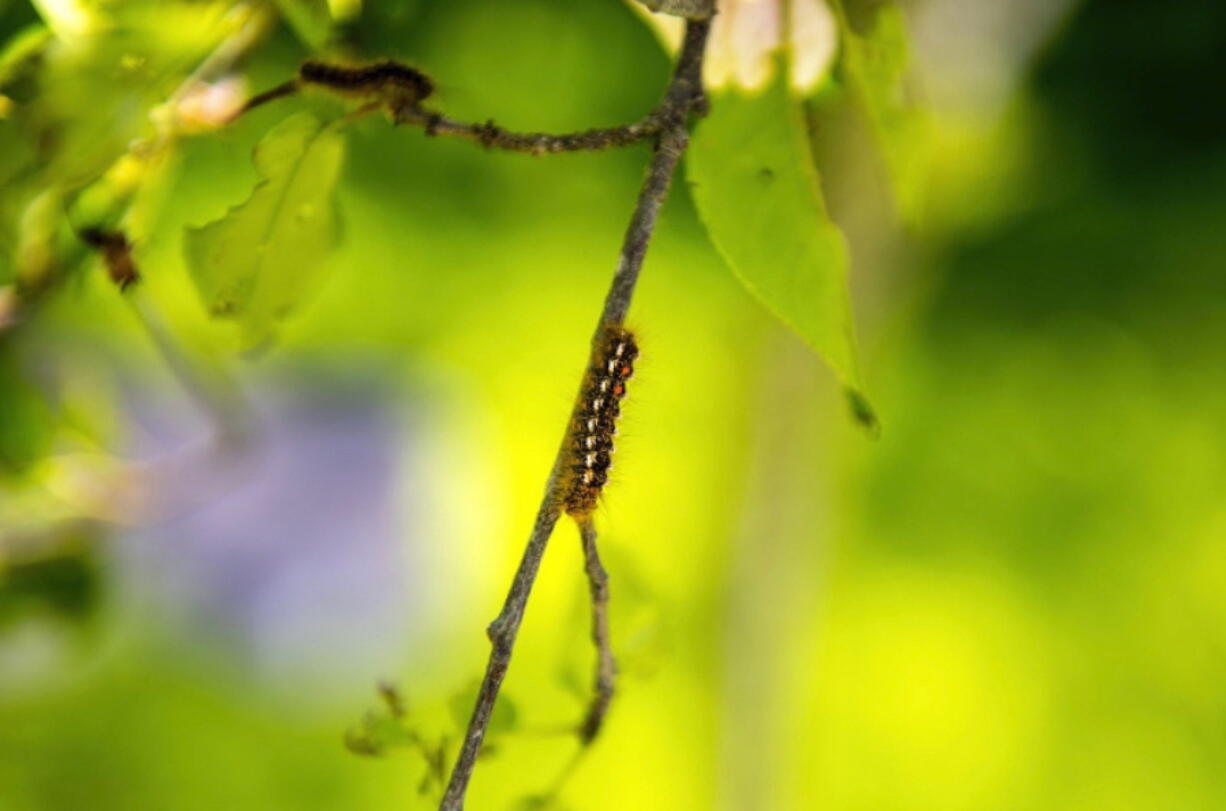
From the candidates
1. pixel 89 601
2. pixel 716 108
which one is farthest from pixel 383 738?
pixel 89 601

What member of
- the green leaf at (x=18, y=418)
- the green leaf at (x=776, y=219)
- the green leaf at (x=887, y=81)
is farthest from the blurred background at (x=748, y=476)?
the green leaf at (x=776, y=219)

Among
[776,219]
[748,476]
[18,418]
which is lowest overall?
[748,476]

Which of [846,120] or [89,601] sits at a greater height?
[89,601]

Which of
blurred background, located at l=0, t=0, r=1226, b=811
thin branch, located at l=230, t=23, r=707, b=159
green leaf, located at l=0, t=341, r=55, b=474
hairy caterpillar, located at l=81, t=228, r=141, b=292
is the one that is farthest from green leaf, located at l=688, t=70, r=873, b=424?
blurred background, located at l=0, t=0, r=1226, b=811

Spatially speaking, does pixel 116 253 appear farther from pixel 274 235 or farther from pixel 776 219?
pixel 776 219

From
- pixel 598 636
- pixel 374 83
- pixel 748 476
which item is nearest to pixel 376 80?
pixel 374 83

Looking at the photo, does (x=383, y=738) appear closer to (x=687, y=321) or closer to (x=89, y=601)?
(x=89, y=601)

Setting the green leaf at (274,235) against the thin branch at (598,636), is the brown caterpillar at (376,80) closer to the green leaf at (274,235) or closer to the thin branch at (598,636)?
the green leaf at (274,235)
